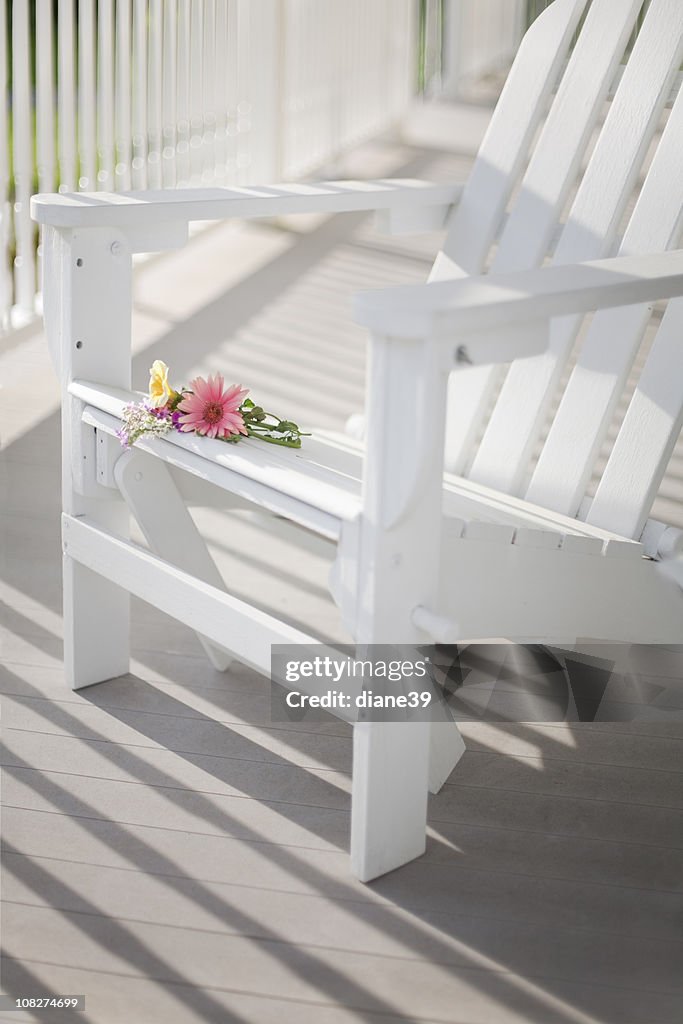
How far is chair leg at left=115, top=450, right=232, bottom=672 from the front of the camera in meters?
1.86

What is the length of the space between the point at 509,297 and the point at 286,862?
30.9 inches

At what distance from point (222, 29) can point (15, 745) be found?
394 centimetres

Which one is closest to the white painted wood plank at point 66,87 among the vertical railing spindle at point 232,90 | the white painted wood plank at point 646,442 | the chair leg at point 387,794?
the vertical railing spindle at point 232,90

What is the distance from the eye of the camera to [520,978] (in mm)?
1424

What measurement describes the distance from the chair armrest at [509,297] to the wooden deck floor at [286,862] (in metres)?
0.69

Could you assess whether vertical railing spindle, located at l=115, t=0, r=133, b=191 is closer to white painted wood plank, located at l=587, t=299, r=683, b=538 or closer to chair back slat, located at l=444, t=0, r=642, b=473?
chair back slat, located at l=444, t=0, r=642, b=473

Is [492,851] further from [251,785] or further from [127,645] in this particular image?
[127,645]

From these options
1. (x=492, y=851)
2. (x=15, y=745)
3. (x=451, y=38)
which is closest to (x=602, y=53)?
(x=492, y=851)

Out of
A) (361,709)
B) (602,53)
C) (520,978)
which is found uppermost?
(602,53)

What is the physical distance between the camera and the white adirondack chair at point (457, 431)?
1439 mm

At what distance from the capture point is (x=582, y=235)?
206 centimetres

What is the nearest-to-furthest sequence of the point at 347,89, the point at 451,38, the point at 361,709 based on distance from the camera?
the point at 361,709 < the point at 347,89 < the point at 451,38

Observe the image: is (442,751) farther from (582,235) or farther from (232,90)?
(232,90)

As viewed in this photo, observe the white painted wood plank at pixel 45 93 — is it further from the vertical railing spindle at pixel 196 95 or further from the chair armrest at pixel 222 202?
the chair armrest at pixel 222 202
